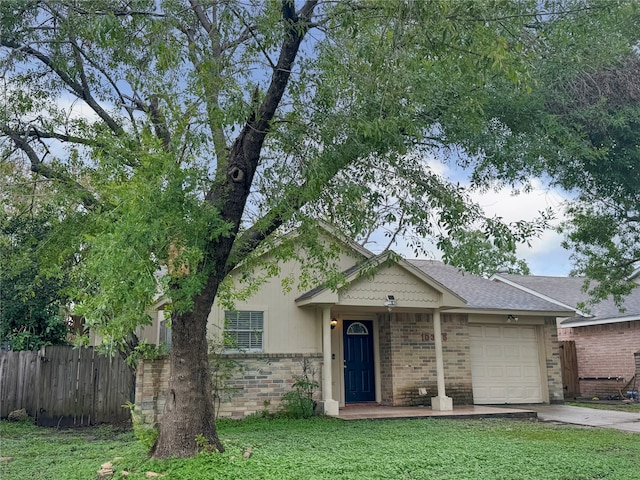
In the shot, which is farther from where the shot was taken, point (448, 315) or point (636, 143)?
point (448, 315)

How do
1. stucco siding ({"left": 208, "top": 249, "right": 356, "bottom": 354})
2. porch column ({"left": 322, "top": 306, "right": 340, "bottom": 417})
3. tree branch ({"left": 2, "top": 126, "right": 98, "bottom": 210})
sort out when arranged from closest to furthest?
tree branch ({"left": 2, "top": 126, "right": 98, "bottom": 210})
porch column ({"left": 322, "top": 306, "right": 340, "bottom": 417})
stucco siding ({"left": 208, "top": 249, "right": 356, "bottom": 354})

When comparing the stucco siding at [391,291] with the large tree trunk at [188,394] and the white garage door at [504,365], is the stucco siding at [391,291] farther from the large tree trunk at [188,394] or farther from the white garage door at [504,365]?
the large tree trunk at [188,394]

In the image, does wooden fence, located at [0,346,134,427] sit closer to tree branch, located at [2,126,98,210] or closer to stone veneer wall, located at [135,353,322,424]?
stone veneer wall, located at [135,353,322,424]

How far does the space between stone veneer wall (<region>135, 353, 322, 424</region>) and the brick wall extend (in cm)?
1021

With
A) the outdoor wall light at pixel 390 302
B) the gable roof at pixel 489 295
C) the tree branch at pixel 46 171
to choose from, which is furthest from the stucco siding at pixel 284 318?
the tree branch at pixel 46 171

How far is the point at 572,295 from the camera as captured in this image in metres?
18.9

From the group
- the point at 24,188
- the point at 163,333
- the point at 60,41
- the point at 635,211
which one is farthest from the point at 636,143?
the point at 163,333

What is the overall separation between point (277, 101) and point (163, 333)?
8185mm

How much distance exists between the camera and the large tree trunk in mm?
6660

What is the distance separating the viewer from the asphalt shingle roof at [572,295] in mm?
17391

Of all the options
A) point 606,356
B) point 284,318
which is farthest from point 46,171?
point 606,356

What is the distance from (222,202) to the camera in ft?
22.6

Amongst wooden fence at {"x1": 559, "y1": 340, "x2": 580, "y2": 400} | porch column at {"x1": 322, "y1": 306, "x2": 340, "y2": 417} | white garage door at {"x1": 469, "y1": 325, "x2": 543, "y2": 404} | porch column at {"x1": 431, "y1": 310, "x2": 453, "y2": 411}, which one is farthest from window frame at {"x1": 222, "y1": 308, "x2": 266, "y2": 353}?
wooden fence at {"x1": 559, "y1": 340, "x2": 580, "y2": 400}

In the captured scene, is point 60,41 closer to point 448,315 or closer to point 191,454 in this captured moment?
point 191,454
